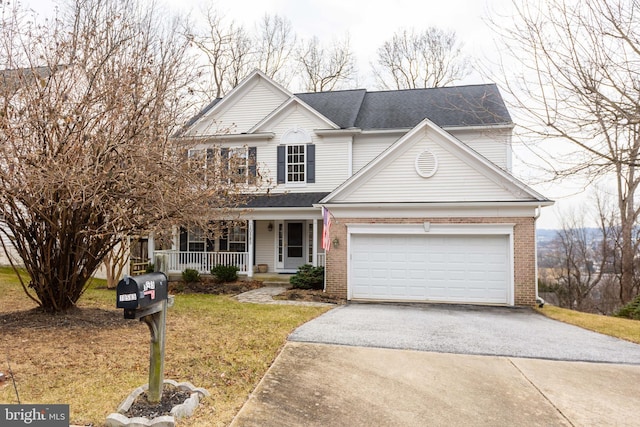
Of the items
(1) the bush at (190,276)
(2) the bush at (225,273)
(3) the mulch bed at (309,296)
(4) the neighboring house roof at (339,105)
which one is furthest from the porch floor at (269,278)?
(4) the neighboring house roof at (339,105)

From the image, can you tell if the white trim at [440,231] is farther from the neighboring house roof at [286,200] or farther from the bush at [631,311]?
the bush at [631,311]

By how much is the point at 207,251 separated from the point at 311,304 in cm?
804

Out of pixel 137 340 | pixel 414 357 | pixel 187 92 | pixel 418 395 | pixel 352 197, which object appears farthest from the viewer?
pixel 352 197

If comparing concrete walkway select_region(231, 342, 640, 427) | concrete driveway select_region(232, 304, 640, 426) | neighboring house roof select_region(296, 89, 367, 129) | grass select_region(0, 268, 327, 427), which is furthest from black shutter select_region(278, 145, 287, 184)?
concrete walkway select_region(231, 342, 640, 427)

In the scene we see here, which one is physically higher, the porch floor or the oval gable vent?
the oval gable vent

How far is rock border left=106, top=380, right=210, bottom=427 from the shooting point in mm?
3748

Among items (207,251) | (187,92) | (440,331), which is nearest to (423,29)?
(207,251)

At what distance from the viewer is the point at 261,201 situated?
16.4 metres

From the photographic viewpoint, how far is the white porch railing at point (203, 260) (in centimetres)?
1666

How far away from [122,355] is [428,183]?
9.47 m

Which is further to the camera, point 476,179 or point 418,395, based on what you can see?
point 476,179

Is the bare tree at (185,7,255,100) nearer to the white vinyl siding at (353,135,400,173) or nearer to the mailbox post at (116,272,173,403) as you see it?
the white vinyl siding at (353,135,400,173)

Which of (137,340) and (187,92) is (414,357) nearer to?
(137,340)

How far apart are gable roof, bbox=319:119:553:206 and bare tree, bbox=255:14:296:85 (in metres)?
18.4
